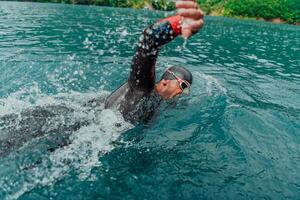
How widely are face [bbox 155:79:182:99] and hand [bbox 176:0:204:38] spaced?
11.1 ft

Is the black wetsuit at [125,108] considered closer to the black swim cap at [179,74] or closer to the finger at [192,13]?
the finger at [192,13]

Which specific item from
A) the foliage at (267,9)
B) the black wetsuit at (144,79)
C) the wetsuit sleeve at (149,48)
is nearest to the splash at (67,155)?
the black wetsuit at (144,79)

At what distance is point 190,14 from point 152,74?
2.22m

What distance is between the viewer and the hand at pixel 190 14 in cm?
522

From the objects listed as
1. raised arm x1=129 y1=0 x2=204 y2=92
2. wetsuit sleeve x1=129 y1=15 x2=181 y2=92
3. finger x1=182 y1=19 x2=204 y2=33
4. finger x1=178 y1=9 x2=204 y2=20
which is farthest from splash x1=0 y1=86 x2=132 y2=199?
finger x1=178 y1=9 x2=204 y2=20

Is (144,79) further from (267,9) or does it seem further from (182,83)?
(267,9)

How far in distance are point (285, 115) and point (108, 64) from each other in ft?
30.6

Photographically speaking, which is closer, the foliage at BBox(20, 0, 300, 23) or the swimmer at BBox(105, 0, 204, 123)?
the swimmer at BBox(105, 0, 204, 123)

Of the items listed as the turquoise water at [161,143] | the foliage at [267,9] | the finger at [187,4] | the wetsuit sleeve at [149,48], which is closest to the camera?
the finger at [187,4]

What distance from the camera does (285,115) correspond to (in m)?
12.4

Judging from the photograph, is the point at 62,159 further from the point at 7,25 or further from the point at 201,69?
the point at 7,25

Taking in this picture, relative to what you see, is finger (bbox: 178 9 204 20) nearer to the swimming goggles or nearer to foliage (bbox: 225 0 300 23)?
the swimming goggles

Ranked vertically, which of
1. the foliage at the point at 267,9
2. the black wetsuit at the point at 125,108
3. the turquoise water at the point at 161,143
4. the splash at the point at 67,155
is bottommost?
the foliage at the point at 267,9

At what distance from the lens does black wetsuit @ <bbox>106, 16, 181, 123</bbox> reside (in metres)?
6.16
